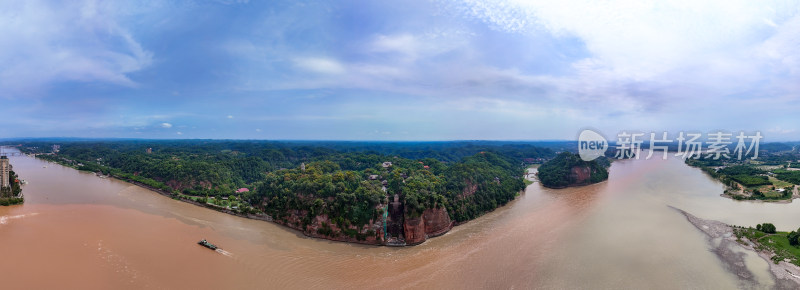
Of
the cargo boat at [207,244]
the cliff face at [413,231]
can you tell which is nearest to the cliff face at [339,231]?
the cliff face at [413,231]

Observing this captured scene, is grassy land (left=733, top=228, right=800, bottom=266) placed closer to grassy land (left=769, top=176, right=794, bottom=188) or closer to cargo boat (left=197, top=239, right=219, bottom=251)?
grassy land (left=769, top=176, right=794, bottom=188)

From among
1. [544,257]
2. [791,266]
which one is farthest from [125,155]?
[791,266]

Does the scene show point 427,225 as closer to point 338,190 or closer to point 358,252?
point 358,252

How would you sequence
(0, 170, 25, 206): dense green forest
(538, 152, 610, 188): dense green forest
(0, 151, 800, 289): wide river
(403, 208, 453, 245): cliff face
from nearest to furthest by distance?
(0, 151, 800, 289): wide river, (403, 208, 453, 245): cliff face, (0, 170, 25, 206): dense green forest, (538, 152, 610, 188): dense green forest

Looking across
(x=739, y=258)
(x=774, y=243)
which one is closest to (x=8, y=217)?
(x=739, y=258)

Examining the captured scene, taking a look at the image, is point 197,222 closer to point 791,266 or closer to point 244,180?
point 244,180

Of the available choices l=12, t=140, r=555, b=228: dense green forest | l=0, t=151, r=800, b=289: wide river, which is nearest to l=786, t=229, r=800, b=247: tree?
l=0, t=151, r=800, b=289: wide river

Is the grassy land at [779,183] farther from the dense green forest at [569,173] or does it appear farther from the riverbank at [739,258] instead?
the riverbank at [739,258]

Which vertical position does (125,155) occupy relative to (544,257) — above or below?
above
